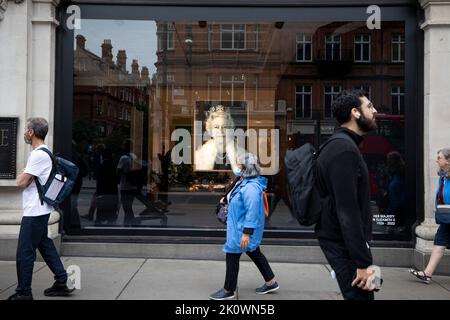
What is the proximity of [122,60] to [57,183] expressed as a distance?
439cm

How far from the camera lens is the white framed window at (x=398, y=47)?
7.98m

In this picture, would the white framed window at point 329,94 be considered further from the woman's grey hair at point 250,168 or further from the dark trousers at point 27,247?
the dark trousers at point 27,247

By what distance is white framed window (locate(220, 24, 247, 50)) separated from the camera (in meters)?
8.46

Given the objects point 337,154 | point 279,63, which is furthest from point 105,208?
point 337,154

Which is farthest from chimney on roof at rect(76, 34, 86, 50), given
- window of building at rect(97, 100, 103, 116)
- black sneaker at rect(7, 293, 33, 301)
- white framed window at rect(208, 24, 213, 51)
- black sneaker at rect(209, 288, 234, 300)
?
black sneaker at rect(209, 288, 234, 300)

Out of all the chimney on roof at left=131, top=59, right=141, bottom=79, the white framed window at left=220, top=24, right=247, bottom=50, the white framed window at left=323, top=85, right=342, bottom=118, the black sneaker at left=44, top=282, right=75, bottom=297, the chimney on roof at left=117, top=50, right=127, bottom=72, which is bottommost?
the black sneaker at left=44, top=282, right=75, bottom=297

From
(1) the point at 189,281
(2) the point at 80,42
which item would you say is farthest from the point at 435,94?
(2) the point at 80,42

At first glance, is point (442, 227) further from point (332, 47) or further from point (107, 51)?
point (107, 51)

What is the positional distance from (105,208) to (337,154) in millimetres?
6234

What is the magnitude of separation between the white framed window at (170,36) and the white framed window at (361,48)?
3.07 meters

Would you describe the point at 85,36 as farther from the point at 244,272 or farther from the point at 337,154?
the point at 337,154

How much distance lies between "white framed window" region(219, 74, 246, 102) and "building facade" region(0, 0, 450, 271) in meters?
0.03

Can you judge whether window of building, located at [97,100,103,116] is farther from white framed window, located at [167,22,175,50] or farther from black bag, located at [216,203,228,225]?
black bag, located at [216,203,228,225]

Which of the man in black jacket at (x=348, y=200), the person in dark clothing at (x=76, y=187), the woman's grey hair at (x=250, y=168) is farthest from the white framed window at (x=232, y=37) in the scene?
the man in black jacket at (x=348, y=200)
